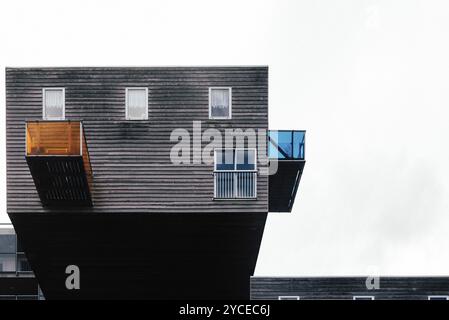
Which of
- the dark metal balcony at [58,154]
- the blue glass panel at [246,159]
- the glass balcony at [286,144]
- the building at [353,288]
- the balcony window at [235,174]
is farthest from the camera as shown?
the building at [353,288]

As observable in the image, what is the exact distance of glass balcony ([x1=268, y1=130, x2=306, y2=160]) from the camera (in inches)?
1496

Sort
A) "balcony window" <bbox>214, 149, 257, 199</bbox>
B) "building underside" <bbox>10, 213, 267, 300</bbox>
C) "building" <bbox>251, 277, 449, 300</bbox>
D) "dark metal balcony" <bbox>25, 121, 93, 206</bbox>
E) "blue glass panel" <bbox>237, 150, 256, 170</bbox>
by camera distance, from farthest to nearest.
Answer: "building" <bbox>251, 277, 449, 300</bbox> → "building underside" <bbox>10, 213, 267, 300</bbox> → "blue glass panel" <bbox>237, 150, 256, 170</bbox> → "balcony window" <bbox>214, 149, 257, 199</bbox> → "dark metal balcony" <bbox>25, 121, 93, 206</bbox>

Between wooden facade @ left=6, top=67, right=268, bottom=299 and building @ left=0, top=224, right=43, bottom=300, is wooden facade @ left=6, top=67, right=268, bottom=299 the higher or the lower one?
the higher one

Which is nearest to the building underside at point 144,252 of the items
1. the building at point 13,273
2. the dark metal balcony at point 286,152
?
the dark metal balcony at point 286,152

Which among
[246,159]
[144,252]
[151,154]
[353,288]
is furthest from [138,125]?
[353,288]

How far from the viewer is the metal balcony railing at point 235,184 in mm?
37031

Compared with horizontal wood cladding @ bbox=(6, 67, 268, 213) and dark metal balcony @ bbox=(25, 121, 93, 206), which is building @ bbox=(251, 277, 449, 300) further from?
dark metal balcony @ bbox=(25, 121, 93, 206)

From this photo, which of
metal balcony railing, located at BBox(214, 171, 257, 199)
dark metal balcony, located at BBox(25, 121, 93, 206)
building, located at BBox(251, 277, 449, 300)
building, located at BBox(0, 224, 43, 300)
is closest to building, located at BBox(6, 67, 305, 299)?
metal balcony railing, located at BBox(214, 171, 257, 199)

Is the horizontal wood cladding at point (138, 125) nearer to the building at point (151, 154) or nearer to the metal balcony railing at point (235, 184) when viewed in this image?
the building at point (151, 154)

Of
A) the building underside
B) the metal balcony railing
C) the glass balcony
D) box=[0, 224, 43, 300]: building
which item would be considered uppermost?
the glass balcony

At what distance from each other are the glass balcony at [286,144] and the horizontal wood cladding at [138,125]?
95 centimetres
